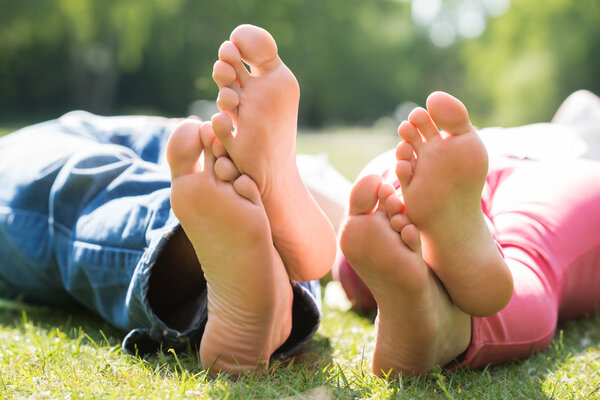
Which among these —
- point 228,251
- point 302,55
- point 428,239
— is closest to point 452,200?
point 428,239

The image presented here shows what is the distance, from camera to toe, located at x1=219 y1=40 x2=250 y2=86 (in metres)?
1.14

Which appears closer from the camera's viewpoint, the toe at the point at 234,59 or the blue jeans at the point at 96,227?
the toe at the point at 234,59

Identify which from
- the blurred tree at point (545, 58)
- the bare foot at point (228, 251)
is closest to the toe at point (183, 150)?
the bare foot at point (228, 251)

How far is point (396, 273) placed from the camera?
3.44 feet

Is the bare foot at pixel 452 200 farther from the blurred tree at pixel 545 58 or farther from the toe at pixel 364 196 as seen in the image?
the blurred tree at pixel 545 58

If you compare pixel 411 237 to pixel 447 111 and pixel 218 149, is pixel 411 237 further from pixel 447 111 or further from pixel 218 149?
pixel 218 149

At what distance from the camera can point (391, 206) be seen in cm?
107

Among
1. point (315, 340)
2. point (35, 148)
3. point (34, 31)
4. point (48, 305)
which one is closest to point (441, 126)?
point (315, 340)

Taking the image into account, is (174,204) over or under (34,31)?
over

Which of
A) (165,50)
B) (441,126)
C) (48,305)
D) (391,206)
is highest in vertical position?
(441,126)

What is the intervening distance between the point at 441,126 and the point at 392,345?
395 millimetres

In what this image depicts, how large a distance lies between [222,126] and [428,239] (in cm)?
40

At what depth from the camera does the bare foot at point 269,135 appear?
3.71 feet

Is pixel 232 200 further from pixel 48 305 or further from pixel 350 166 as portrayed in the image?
pixel 350 166
